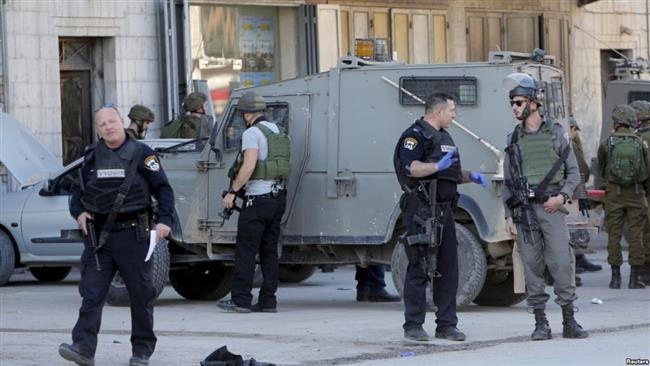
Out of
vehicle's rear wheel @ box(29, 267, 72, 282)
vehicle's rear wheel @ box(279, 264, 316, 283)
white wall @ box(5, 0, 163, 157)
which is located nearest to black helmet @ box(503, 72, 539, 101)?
vehicle's rear wheel @ box(279, 264, 316, 283)

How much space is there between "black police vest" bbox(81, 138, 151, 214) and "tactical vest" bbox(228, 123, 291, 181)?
3198 millimetres

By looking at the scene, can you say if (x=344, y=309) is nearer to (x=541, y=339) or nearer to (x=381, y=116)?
(x=381, y=116)

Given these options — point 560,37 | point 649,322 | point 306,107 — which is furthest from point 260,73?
point 649,322

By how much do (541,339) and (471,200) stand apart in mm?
2232

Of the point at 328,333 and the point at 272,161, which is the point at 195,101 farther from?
the point at 328,333

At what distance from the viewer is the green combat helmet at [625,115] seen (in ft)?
51.0

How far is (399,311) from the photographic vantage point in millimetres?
13281

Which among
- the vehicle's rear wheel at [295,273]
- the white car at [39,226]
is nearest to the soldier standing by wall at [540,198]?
the vehicle's rear wheel at [295,273]

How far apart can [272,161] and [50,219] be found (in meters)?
4.79

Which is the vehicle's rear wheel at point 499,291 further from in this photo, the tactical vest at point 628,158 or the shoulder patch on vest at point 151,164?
the shoulder patch on vest at point 151,164

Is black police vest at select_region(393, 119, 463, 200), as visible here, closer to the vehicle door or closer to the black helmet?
the black helmet

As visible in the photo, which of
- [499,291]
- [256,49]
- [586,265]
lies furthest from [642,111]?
[256,49]

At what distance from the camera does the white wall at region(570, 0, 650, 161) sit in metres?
27.4

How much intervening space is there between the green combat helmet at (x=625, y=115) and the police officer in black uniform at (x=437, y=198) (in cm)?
478
